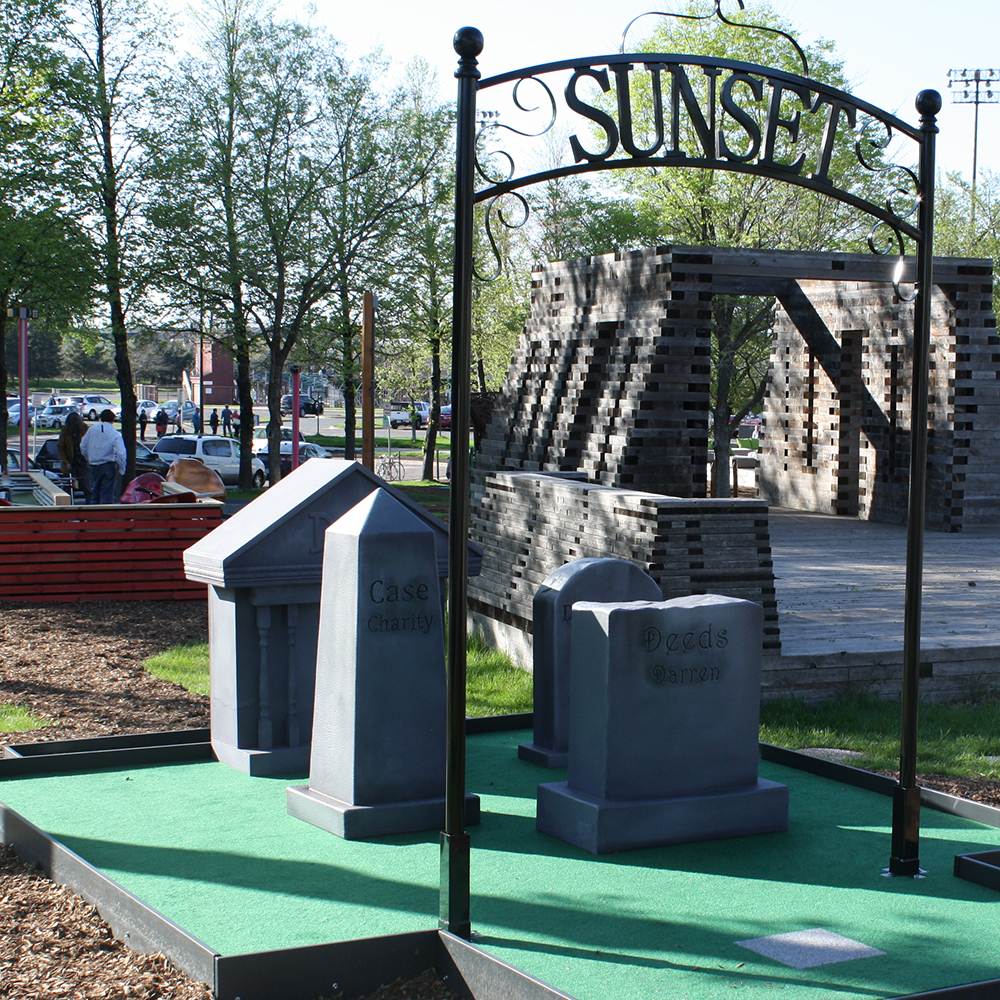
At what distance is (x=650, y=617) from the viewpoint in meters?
5.99

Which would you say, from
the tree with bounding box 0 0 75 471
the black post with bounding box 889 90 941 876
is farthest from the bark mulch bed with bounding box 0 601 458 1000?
the tree with bounding box 0 0 75 471

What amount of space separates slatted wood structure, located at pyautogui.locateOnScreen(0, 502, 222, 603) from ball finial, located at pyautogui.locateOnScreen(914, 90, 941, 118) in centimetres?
1011

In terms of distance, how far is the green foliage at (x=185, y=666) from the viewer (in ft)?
33.4

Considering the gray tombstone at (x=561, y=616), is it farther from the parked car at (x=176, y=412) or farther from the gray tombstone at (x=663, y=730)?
the parked car at (x=176, y=412)

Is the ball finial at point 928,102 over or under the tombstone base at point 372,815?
over

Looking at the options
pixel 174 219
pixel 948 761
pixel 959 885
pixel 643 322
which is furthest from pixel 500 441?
pixel 174 219

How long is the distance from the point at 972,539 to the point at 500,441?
228 inches

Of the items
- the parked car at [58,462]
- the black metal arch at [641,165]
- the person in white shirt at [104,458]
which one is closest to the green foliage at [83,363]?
the parked car at [58,462]

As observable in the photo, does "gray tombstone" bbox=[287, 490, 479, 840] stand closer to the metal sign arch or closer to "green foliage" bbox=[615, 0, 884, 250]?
the metal sign arch

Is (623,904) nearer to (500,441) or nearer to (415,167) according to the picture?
(500,441)

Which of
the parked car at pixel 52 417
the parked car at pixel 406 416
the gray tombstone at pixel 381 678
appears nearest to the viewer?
the gray tombstone at pixel 381 678

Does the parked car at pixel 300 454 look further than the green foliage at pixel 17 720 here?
Yes

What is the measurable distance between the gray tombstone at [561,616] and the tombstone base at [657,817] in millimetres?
1266

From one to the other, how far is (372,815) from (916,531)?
2906 mm
